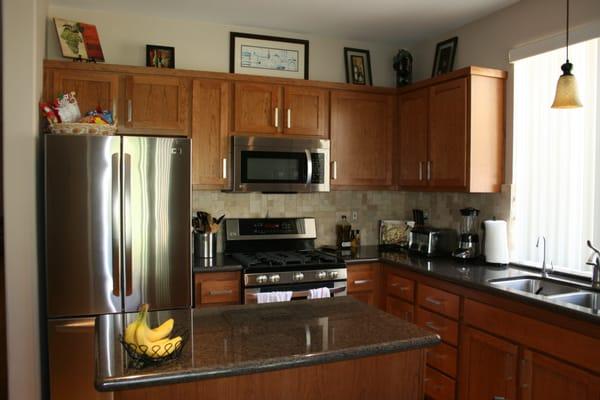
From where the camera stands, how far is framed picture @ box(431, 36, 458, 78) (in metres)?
3.81

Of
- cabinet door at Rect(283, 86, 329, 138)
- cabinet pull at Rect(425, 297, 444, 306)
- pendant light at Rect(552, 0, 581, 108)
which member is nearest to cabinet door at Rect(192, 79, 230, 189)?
cabinet door at Rect(283, 86, 329, 138)

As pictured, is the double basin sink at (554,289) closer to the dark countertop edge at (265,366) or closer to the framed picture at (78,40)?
the dark countertop edge at (265,366)

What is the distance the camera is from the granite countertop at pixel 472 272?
86.3 inches

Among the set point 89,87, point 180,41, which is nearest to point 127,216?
point 89,87

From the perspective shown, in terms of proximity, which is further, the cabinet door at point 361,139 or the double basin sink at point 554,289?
the cabinet door at point 361,139

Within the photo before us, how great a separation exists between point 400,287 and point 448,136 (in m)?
1.09

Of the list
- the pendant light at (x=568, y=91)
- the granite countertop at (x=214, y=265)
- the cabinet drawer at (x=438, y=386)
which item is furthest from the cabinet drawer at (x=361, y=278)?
the pendant light at (x=568, y=91)

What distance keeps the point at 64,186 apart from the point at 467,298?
93.0 inches

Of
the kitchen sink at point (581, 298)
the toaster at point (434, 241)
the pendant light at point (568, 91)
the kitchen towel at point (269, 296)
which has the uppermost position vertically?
the pendant light at point (568, 91)

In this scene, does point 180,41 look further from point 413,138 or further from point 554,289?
point 554,289

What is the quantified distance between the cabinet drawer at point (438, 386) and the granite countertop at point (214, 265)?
4.60 ft

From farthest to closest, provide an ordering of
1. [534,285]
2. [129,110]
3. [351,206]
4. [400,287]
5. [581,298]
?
[351,206] → [400,287] → [129,110] → [534,285] → [581,298]

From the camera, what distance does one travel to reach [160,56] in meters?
3.60

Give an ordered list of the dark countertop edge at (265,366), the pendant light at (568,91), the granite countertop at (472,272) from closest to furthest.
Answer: the dark countertop edge at (265,366) → the granite countertop at (472,272) → the pendant light at (568,91)
